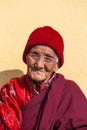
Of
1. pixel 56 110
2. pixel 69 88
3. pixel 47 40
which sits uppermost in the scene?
pixel 47 40

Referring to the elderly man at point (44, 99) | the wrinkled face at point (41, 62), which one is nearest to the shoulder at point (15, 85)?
the elderly man at point (44, 99)

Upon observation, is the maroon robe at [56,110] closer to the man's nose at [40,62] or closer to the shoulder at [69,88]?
the shoulder at [69,88]

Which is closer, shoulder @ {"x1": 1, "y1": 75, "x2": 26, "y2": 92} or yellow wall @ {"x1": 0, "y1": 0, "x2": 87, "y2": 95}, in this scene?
shoulder @ {"x1": 1, "y1": 75, "x2": 26, "y2": 92}

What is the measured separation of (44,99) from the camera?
2.81m

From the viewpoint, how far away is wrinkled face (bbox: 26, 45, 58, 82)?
2766 mm

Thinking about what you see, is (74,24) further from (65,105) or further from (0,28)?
(65,105)

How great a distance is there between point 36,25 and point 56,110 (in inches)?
31.6

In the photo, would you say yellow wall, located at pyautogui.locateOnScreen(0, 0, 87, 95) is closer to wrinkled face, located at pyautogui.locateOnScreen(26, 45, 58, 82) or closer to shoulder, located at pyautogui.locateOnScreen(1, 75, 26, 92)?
shoulder, located at pyautogui.locateOnScreen(1, 75, 26, 92)

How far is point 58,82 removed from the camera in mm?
2889

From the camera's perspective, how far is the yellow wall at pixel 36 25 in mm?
3279

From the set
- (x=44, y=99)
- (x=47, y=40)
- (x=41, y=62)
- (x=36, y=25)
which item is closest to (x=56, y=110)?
(x=44, y=99)

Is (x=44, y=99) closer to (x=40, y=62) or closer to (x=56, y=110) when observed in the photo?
(x=56, y=110)

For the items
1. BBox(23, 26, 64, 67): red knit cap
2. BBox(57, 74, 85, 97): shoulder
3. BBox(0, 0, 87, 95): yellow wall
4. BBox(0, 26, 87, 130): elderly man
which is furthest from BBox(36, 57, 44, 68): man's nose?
BBox(0, 0, 87, 95): yellow wall

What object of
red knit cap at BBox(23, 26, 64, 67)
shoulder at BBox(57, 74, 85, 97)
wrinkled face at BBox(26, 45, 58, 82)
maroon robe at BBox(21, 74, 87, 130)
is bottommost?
maroon robe at BBox(21, 74, 87, 130)
